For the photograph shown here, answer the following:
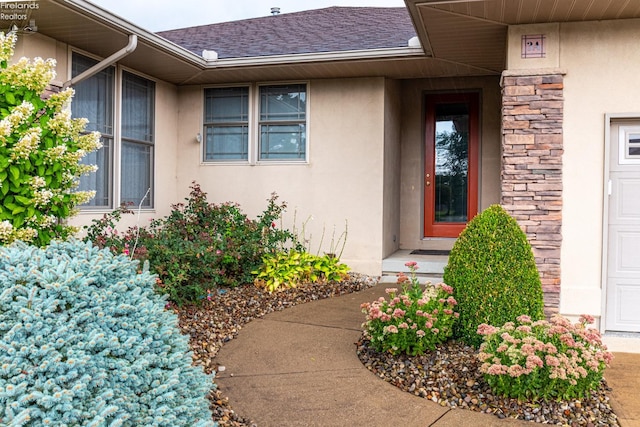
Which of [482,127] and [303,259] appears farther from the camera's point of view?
[482,127]

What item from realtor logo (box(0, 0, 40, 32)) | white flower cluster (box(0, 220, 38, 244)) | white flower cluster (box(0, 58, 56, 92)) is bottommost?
white flower cluster (box(0, 220, 38, 244))

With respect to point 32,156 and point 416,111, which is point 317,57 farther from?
point 32,156

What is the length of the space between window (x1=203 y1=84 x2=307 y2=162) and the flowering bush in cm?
408

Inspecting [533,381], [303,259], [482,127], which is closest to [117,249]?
[303,259]

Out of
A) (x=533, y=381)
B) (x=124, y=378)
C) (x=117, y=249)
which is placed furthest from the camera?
(x=117, y=249)

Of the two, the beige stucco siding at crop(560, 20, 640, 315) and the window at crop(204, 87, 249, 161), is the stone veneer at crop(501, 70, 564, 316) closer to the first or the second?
the beige stucco siding at crop(560, 20, 640, 315)

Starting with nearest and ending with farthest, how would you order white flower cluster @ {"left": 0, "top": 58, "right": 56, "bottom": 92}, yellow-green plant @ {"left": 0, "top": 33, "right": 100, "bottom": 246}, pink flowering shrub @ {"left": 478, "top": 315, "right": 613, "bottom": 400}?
pink flowering shrub @ {"left": 478, "top": 315, "right": 613, "bottom": 400}
yellow-green plant @ {"left": 0, "top": 33, "right": 100, "bottom": 246}
white flower cluster @ {"left": 0, "top": 58, "right": 56, "bottom": 92}

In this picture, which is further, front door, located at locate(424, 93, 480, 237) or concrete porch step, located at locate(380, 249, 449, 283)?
front door, located at locate(424, 93, 480, 237)

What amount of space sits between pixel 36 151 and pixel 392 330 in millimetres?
2871

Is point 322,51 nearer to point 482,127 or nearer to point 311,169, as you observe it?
point 311,169

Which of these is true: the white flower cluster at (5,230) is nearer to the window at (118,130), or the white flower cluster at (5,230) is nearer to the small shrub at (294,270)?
the window at (118,130)

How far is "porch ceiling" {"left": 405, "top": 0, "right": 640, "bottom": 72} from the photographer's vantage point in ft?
14.6

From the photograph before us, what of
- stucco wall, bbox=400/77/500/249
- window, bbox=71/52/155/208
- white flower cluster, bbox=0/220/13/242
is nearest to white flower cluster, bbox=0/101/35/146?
white flower cluster, bbox=0/220/13/242

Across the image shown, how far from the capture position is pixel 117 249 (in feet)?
17.8
